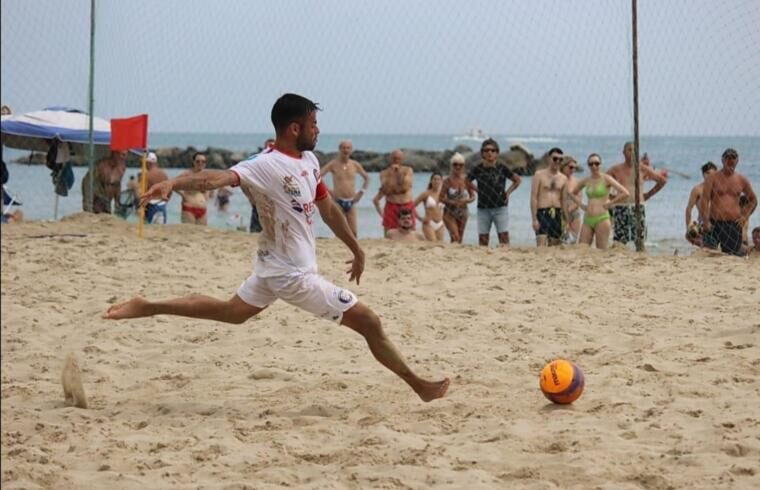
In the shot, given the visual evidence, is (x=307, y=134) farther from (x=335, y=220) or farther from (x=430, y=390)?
(x=430, y=390)

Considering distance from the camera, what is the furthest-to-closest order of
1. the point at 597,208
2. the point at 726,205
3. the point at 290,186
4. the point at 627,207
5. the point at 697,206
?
1. the point at 697,206
2. the point at 597,208
3. the point at 627,207
4. the point at 726,205
5. the point at 290,186

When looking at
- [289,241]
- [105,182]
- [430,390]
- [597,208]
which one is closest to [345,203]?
[105,182]

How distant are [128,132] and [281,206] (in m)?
7.30

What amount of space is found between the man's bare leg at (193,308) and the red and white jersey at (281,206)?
22 centimetres

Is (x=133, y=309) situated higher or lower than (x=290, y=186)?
lower

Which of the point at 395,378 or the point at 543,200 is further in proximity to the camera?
the point at 543,200

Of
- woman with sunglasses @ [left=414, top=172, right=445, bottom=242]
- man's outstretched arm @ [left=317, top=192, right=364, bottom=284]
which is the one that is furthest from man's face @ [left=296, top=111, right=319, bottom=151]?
woman with sunglasses @ [left=414, top=172, right=445, bottom=242]

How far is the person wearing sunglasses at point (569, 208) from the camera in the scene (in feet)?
41.1

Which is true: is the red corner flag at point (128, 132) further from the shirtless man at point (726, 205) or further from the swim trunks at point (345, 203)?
the shirtless man at point (726, 205)

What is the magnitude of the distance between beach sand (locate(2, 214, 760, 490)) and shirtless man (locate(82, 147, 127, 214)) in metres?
2.73

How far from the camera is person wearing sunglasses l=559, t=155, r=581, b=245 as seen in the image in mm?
12539

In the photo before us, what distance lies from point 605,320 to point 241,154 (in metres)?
44.6

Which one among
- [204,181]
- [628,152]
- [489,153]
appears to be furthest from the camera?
[489,153]

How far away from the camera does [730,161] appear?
452 inches
